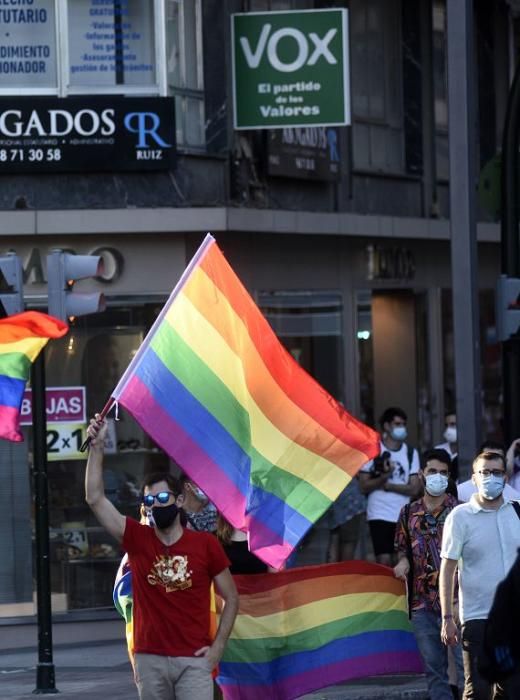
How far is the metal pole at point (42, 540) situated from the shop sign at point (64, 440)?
3653mm

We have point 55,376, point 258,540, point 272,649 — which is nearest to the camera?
point 258,540

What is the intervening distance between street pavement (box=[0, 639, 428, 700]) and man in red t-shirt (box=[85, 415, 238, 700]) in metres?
4.20

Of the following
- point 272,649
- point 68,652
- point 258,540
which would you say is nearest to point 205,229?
point 68,652

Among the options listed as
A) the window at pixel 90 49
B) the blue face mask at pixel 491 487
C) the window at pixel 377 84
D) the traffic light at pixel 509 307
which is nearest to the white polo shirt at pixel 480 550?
the blue face mask at pixel 491 487

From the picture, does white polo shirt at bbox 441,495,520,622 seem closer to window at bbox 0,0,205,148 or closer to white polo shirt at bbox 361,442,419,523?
white polo shirt at bbox 361,442,419,523

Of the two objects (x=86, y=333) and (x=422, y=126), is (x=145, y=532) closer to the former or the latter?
(x=86, y=333)

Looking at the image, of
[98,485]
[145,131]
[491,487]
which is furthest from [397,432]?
[98,485]

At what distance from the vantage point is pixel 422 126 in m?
22.4

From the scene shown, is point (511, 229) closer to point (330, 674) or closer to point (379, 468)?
point (379, 468)

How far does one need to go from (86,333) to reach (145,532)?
8.90m

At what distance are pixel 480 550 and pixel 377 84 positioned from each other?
491 inches

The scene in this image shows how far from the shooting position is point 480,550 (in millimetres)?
9922

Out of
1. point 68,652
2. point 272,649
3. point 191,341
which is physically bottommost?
point 68,652

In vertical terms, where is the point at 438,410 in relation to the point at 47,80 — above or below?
below
